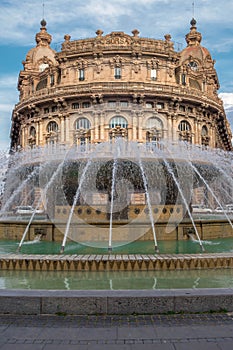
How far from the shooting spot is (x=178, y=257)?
30.1ft

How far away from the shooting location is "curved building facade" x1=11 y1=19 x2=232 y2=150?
47.8 meters

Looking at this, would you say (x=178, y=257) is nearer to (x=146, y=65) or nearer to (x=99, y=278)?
(x=99, y=278)

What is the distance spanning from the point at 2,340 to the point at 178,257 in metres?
5.17

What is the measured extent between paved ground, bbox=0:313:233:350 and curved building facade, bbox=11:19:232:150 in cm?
4209

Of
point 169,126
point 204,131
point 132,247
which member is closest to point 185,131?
point 169,126

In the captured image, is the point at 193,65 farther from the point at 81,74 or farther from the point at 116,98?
the point at 81,74

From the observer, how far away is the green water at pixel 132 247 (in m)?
11.7

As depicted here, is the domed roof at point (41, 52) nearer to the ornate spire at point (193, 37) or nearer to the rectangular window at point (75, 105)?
the rectangular window at point (75, 105)

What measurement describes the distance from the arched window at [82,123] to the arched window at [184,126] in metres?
12.0

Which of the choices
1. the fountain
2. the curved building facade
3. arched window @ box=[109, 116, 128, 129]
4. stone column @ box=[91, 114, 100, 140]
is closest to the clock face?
the curved building facade

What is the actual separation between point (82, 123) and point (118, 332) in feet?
148

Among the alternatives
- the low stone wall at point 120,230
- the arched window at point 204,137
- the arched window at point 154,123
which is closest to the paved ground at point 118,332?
the low stone wall at point 120,230

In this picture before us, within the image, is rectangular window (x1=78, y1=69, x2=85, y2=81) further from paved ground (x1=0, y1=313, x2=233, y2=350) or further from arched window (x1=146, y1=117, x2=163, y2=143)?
paved ground (x1=0, y1=313, x2=233, y2=350)

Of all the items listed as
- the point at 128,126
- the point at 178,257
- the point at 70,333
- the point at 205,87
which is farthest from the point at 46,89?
the point at 70,333
